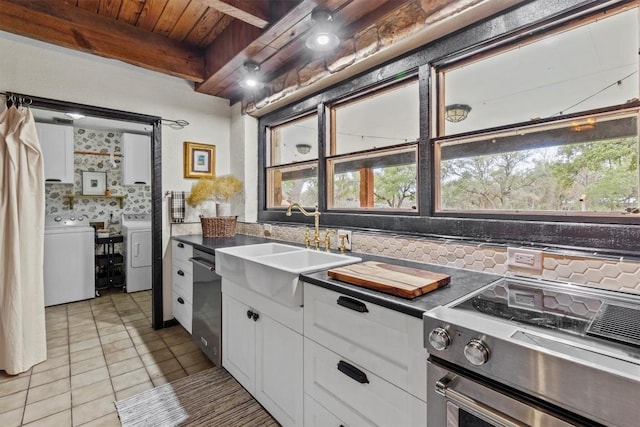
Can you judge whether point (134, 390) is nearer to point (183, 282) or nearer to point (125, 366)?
point (125, 366)

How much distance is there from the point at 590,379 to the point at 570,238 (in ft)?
2.71

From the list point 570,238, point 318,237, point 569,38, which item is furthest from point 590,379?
point 318,237

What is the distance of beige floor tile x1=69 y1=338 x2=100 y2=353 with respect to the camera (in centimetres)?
254

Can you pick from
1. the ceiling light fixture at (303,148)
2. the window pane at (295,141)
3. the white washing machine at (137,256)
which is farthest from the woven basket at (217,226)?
the white washing machine at (137,256)

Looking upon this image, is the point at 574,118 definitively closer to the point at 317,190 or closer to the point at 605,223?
the point at 605,223

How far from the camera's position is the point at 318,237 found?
2119 mm

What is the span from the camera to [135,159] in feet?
14.8

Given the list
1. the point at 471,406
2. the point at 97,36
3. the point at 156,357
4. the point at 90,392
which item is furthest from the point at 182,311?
the point at 471,406

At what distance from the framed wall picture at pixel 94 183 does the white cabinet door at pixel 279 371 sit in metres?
4.34

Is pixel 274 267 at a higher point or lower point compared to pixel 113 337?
higher

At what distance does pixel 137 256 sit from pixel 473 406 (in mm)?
4435

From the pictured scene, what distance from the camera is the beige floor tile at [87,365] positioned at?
2209 mm

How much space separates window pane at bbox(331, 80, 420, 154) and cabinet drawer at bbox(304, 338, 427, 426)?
134 centimetres

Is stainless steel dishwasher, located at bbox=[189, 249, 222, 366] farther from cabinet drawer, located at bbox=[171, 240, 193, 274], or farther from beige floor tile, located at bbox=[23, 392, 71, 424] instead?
beige floor tile, located at bbox=[23, 392, 71, 424]
